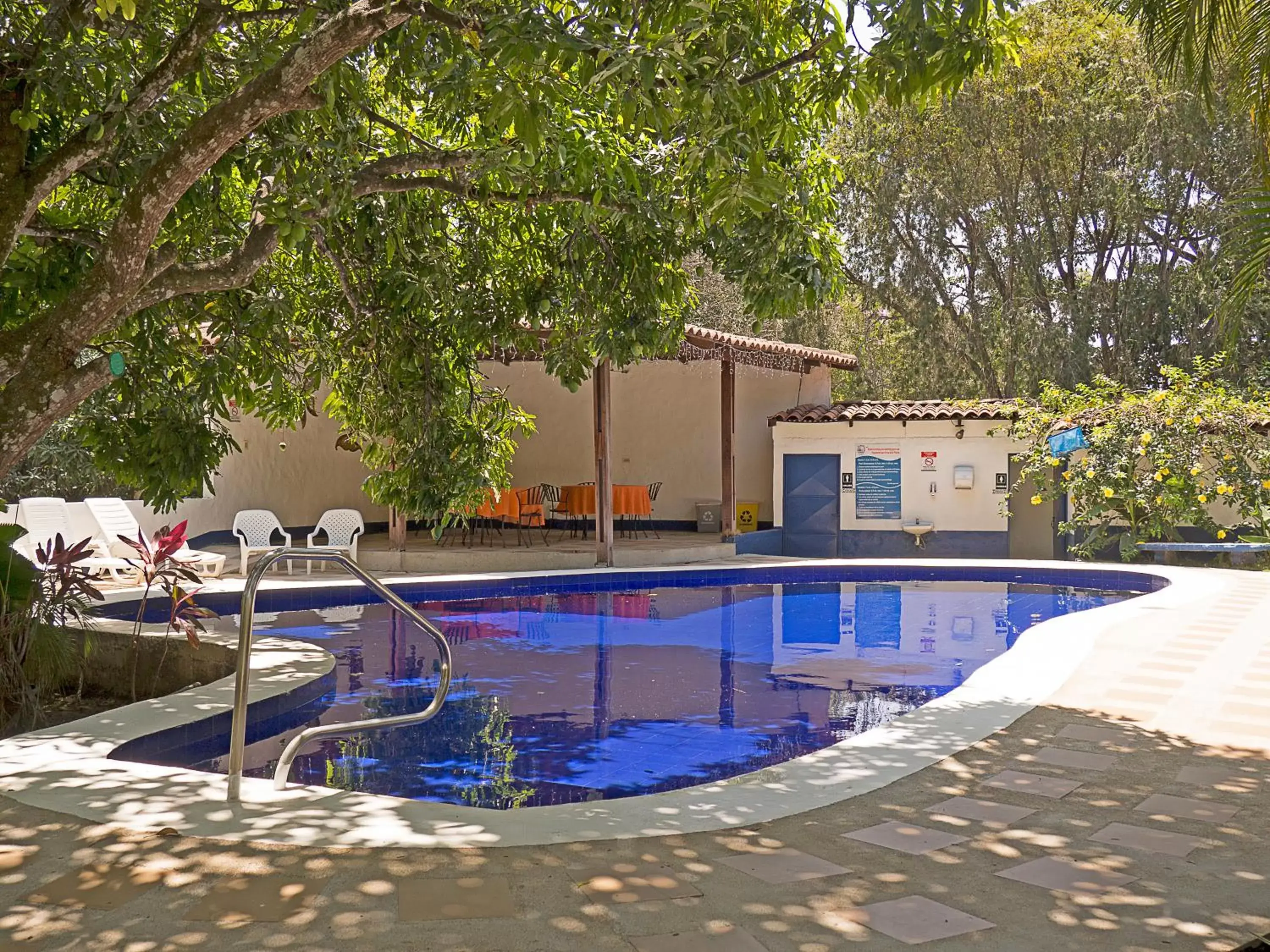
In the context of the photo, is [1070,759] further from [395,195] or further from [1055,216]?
[1055,216]

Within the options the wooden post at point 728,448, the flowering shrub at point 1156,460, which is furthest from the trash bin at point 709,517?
the flowering shrub at point 1156,460

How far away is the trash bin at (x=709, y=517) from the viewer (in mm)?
19172

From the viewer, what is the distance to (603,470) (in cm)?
1462

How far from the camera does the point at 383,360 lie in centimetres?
689

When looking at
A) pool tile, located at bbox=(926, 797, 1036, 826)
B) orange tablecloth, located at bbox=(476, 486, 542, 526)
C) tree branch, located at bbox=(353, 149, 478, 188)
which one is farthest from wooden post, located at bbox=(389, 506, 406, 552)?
pool tile, located at bbox=(926, 797, 1036, 826)

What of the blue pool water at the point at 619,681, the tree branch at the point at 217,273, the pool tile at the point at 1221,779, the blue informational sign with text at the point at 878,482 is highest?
the tree branch at the point at 217,273

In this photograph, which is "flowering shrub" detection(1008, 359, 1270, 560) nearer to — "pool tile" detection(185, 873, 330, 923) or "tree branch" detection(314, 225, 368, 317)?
"tree branch" detection(314, 225, 368, 317)

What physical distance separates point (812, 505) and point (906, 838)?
14.5 meters

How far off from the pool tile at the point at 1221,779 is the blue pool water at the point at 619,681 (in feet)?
7.20

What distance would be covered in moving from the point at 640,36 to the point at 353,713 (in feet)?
16.1

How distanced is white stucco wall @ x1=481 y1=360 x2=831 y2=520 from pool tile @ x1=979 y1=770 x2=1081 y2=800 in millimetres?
14575

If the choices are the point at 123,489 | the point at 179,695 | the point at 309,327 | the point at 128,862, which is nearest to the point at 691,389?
the point at 123,489

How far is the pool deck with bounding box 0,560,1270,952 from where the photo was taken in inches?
115

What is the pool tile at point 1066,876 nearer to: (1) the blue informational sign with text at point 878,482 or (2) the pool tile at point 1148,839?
(2) the pool tile at point 1148,839
